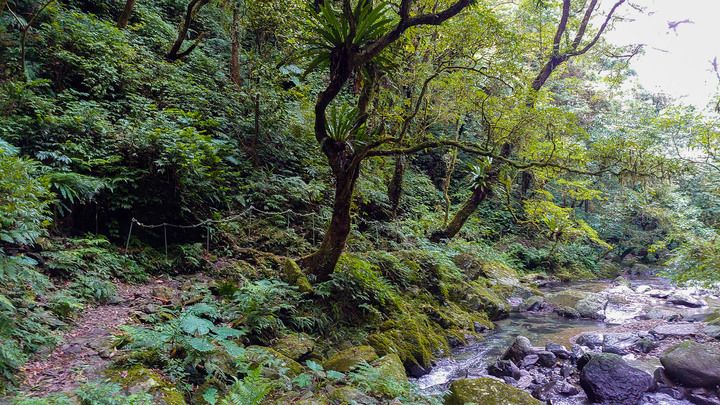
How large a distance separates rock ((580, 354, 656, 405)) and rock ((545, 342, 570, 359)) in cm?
120

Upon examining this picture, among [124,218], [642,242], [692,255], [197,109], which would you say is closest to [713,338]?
[692,255]

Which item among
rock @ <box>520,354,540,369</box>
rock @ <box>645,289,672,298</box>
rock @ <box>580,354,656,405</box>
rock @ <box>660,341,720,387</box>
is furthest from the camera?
rock @ <box>645,289,672,298</box>

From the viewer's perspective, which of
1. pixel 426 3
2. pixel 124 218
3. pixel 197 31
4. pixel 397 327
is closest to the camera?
pixel 124 218

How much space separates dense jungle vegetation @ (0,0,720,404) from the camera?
10.0 ft

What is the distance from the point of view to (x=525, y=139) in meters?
10.3

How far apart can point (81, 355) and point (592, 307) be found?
10.8m

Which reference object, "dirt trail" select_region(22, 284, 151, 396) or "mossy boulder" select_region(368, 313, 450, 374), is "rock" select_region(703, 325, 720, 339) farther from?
"dirt trail" select_region(22, 284, 151, 396)

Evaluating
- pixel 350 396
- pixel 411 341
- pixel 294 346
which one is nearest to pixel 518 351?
pixel 411 341

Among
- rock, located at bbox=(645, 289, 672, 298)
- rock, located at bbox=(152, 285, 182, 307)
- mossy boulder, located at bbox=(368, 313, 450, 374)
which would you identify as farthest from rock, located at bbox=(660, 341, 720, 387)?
rock, located at bbox=(645, 289, 672, 298)

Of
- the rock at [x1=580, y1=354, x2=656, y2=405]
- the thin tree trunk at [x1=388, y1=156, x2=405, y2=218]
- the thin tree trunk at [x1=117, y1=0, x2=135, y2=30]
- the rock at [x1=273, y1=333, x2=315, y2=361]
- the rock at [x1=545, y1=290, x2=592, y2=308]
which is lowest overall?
the rock at [x1=273, y1=333, x2=315, y2=361]

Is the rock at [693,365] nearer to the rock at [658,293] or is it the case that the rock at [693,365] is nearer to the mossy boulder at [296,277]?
the mossy boulder at [296,277]

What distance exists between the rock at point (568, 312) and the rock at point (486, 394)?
6.37 meters

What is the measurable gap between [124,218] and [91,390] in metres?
3.27

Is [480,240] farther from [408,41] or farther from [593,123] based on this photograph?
[593,123]
